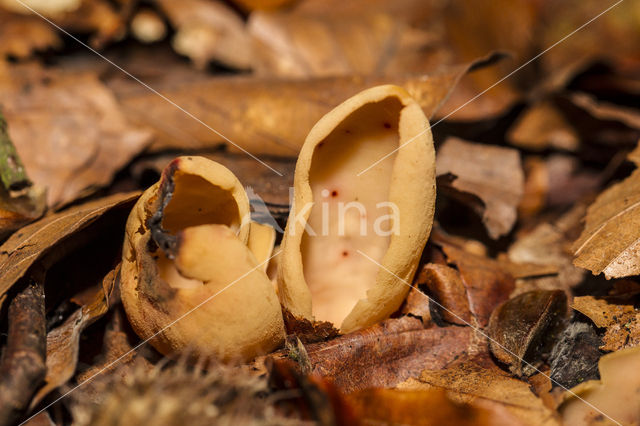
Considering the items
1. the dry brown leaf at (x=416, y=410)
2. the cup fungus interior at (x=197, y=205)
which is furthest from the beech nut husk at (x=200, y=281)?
the dry brown leaf at (x=416, y=410)

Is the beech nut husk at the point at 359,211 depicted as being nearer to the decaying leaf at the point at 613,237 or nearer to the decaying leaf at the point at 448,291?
the decaying leaf at the point at 448,291

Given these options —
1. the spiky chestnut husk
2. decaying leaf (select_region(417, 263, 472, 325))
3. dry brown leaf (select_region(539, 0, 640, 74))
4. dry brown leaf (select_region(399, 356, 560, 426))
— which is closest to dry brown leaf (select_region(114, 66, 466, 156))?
decaying leaf (select_region(417, 263, 472, 325))

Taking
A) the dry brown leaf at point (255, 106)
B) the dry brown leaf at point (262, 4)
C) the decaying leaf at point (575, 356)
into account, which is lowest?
the decaying leaf at point (575, 356)

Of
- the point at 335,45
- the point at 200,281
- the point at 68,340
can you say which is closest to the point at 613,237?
the point at 200,281

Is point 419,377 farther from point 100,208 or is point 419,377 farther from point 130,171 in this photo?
point 130,171

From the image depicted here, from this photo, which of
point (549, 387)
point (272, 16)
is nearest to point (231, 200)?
point (549, 387)

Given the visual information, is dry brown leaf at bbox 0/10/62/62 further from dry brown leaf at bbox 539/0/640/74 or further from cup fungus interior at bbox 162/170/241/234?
dry brown leaf at bbox 539/0/640/74

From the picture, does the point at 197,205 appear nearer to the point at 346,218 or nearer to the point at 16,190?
the point at 346,218
